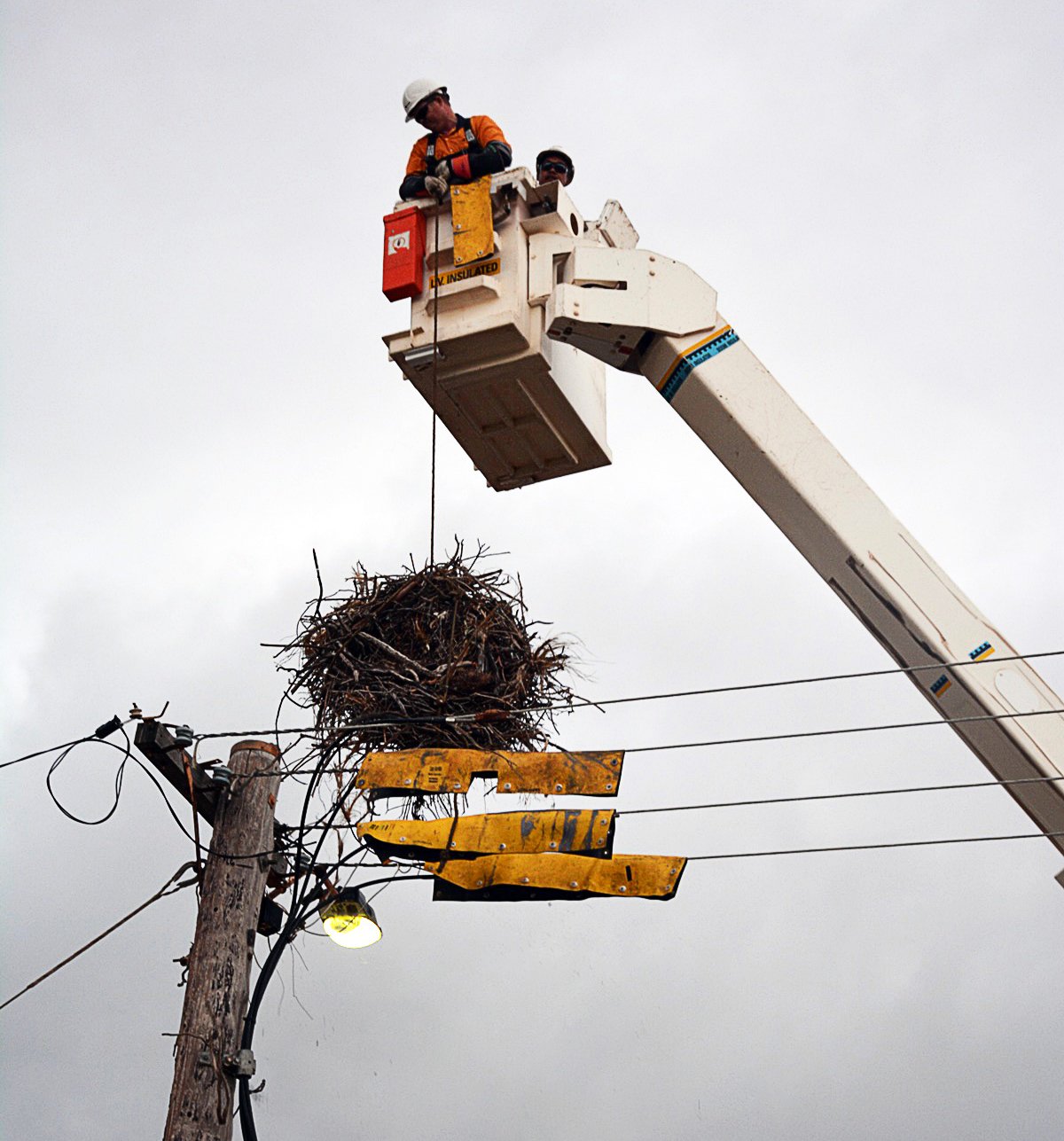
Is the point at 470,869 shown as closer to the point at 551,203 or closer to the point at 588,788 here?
the point at 588,788

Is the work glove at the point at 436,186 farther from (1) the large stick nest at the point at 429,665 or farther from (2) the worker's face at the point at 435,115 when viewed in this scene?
(1) the large stick nest at the point at 429,665

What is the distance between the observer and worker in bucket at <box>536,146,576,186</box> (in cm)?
804

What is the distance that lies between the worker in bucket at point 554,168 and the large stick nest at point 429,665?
206cm

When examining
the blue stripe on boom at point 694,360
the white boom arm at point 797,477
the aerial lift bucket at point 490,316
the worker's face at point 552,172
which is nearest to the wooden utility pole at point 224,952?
the aerial lift bucket at point 490,316

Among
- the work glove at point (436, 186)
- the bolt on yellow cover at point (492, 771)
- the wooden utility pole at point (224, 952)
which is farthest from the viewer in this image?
the work glove at point (436, 186)

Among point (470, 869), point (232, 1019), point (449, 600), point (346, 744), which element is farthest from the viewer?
point (449, 600)

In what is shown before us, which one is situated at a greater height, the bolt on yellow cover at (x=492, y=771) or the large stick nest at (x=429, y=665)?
the large stick nest at (x=429, y=665)

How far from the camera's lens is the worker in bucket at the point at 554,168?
804cm

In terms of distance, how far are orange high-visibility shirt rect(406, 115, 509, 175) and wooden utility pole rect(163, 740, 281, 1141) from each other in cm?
322

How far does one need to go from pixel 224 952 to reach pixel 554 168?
4.32 m

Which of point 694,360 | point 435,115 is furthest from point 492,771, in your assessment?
point 435,115

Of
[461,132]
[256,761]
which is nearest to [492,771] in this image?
[256,761]

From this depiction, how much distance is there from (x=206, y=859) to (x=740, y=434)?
3097 millimetres

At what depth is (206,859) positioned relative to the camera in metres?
6.87
